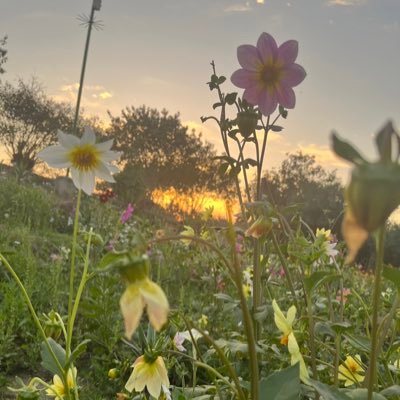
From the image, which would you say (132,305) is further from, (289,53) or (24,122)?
(24,122)

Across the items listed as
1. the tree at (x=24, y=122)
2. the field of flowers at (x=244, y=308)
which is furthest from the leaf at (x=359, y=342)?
the tree at (x=24, y=122)

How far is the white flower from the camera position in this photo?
1.02 metres

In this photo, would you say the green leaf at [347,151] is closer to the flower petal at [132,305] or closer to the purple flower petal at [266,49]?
the flower petal at [132,305]

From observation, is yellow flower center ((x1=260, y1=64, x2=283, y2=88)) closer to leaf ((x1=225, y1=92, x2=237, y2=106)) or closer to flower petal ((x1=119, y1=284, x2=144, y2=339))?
leaf ((x1=225, y1=92, x2=237, y2=106))

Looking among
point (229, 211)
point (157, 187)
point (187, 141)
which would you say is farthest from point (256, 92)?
point (187, 141)

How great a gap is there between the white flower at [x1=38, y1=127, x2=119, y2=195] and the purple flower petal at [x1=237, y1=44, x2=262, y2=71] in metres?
0.31

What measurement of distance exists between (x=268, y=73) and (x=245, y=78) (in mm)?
47

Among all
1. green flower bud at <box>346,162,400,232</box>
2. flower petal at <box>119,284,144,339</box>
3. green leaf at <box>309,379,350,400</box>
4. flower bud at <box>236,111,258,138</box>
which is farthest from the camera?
flower bud at <box>236,111,258,138</box>

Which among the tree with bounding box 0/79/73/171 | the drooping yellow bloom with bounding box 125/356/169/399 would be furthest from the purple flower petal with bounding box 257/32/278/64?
the tree with bounding box 0/79/73/171

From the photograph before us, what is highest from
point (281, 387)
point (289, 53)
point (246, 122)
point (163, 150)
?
point (163, 150)

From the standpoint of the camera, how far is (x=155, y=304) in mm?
495

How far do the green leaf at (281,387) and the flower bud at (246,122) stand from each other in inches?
25.7

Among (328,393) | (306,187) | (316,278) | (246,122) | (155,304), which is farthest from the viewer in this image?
(306,187)

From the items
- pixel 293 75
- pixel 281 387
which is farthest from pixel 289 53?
pixel 281 387
